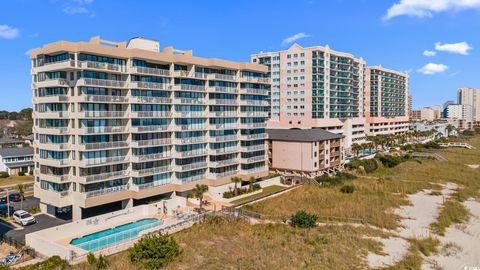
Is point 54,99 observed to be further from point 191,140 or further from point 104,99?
point 191,140

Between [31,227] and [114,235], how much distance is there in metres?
14.3

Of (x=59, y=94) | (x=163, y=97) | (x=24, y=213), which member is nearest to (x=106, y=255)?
(x=24, y=213)

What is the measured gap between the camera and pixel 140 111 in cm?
5431

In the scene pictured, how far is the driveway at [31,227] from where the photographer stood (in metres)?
45.1

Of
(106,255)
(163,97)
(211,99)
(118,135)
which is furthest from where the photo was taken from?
(211,99)

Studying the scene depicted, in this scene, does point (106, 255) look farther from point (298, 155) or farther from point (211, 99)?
point (298, 155)

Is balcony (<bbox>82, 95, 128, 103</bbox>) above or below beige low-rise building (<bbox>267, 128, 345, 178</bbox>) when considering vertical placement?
above

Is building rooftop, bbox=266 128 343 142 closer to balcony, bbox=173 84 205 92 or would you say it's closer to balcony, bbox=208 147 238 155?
balcony, bbox=208 147 238 155

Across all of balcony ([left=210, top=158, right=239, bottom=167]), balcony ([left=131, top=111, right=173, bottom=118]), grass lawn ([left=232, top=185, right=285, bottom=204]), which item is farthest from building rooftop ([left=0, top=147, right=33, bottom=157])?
grass lawn ([left=232, top=185, right=285, bottom=204])

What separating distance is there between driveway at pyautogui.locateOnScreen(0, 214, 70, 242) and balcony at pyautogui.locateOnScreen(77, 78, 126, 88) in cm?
1979

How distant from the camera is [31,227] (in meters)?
48.2

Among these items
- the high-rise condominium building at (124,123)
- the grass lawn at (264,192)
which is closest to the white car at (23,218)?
the high-rise condominium building at (124,123)

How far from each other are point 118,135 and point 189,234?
18475 millimetres

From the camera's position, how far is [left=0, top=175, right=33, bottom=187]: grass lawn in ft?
249
